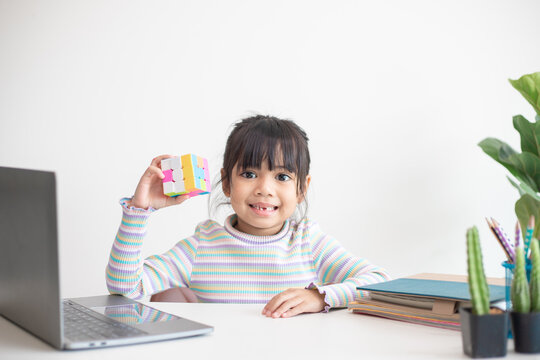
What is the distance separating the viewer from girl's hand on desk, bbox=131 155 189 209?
1.38 meters

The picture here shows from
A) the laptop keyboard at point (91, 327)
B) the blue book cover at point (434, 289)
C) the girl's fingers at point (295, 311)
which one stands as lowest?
the girl's fingers at point (295, 311)

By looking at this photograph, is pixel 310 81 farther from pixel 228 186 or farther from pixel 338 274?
pixel 338 274

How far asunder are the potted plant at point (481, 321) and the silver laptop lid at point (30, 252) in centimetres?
57

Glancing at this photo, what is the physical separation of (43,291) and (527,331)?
27.6 inches

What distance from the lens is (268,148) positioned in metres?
1.61

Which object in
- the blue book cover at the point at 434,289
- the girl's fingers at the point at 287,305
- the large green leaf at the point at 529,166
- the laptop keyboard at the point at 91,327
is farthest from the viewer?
the large green leaf at the point at 529,166

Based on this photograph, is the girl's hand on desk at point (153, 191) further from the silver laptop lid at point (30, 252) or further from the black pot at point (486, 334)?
the black pot at point (486, 334)

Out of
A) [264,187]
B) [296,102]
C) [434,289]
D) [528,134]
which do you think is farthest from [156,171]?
[296,102]

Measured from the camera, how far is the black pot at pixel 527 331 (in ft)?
2.66

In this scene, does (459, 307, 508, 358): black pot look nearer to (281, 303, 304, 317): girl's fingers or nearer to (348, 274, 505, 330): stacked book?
(348, 274, 505, 330): stacked book

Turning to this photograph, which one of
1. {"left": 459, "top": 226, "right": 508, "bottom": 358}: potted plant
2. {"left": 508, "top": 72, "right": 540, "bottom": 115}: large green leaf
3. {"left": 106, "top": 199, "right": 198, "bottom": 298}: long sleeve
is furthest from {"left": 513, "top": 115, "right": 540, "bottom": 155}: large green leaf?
{"left": 106, "top": 199, "right": 198, "bottom": 298}: long sleeve

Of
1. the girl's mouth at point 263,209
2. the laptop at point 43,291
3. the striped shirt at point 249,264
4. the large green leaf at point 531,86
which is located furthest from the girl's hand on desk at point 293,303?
the large green leaf at point 531,86

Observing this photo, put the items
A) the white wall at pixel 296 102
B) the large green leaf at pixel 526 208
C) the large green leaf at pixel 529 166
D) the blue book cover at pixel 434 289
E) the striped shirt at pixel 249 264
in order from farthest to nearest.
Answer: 1. the white wall at pixel 296 102
2. the striped shirt at pixel 249 264
3. the large green leaf at pixel 529 166
4. the large green leaf at pixel 526 208
5. the blue book cover at pixel 434 289

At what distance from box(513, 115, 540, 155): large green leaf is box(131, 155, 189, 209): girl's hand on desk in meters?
0.97
